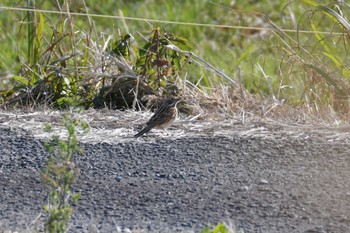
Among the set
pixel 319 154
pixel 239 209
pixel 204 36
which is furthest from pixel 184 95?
pixel 204 36

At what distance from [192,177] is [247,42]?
6921 mm

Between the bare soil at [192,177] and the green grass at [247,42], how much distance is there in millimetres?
848

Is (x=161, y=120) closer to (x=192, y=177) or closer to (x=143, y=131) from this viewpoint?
(x=143, y=131)

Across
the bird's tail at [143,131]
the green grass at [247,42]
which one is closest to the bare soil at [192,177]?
the bird's tail at [143,131]

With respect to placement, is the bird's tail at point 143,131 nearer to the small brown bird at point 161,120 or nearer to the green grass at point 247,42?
the small brown bird at point 161,120

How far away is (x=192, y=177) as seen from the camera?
5793mm

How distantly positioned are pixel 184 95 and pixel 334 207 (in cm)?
278

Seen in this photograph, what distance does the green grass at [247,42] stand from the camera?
744 cm

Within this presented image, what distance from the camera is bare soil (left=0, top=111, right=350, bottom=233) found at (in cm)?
511

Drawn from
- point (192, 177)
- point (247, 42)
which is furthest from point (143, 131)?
point (247, 42)

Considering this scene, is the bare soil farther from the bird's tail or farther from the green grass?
the green grass

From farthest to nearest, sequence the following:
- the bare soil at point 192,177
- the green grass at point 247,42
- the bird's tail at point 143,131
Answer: the green grass at point 247,42, the bird's tail at point 143,131, the bare soil at point 192,177

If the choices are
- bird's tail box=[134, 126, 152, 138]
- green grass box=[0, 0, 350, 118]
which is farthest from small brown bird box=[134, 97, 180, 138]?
green grass box=[0, 0, 350, 118]

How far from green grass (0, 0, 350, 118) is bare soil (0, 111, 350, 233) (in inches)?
33.4
